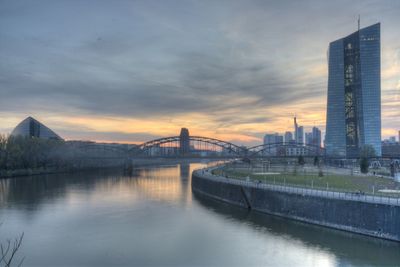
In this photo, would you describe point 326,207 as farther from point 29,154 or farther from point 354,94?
point 354,94

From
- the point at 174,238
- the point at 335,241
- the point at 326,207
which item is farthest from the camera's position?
the point at 326,207

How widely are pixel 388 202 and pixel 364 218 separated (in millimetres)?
1965

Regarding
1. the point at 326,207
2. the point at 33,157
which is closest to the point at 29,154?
the point at 33,157

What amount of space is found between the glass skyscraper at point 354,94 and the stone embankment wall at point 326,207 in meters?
89.8

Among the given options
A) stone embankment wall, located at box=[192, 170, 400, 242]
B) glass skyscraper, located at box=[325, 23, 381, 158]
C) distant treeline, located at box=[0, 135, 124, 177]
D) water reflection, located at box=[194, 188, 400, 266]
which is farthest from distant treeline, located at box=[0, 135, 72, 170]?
glass skyscraper, located at box=[325, 23, 381, 158]

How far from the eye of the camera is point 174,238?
2719cm

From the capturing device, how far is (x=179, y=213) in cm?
3750

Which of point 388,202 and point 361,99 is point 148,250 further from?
point 361,99

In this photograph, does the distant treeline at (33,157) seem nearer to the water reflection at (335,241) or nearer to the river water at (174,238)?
the river water at (174,238)

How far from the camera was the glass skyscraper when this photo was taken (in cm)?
12162

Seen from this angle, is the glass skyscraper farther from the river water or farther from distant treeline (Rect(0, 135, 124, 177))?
the river water

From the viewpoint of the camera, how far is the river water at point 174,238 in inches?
879

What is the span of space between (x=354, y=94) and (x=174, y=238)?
371 feet

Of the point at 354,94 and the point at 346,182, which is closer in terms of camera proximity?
the point at 346,182
